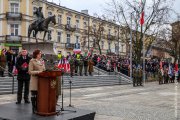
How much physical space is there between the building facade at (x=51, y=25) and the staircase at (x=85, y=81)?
17.1 m

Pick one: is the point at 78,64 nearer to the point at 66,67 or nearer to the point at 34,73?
the point at 66,67

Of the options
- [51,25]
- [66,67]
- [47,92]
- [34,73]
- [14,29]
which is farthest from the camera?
[51,25]

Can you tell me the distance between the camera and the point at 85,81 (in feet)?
83.7

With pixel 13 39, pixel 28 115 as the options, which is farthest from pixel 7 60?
pixel 13 39

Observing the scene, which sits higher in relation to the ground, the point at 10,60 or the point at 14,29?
the point at 14,29

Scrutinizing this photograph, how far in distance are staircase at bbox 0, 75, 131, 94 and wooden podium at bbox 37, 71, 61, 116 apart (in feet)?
30.6

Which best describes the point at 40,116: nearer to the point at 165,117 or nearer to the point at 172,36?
the point at 165,117

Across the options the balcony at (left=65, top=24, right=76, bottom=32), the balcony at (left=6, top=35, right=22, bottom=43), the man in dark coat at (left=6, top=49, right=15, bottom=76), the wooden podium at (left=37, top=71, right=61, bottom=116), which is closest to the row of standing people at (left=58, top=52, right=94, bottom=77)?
the man in dark coat at (left=6, top=49, right=15, bottom=76)

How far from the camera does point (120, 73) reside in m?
31.7

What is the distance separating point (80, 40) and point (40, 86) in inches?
2239

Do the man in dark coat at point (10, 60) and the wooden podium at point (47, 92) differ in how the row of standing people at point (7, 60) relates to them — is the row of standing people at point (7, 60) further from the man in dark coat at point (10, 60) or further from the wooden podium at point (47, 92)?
the wooden podium at point (47, 92)

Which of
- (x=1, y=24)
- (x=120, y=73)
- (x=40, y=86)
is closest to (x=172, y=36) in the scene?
(x=120, y=73)

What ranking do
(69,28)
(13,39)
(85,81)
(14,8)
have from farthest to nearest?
(69,28) < (14,8) < (13,39) < (85,81)

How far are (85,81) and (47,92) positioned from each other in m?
17.0
